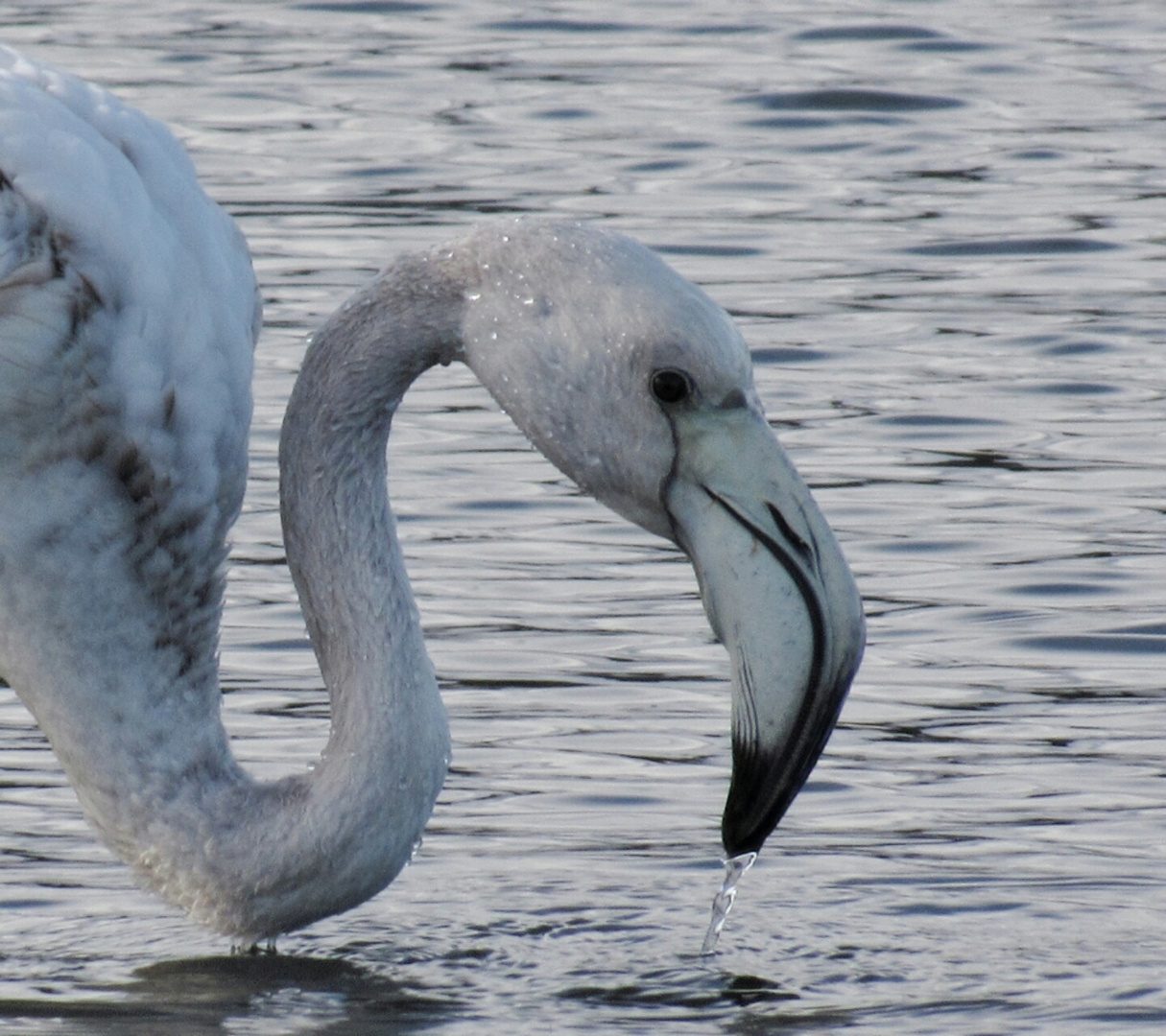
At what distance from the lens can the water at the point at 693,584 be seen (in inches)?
232

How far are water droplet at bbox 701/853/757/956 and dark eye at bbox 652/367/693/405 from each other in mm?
794

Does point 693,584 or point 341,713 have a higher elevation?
point 341,713

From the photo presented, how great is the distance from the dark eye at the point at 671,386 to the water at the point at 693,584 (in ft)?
3.70

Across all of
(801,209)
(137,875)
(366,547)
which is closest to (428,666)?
(366,547)

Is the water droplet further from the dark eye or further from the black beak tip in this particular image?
the dark eye

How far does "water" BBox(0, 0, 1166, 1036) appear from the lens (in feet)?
19.3

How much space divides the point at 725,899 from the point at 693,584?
95.9 inches

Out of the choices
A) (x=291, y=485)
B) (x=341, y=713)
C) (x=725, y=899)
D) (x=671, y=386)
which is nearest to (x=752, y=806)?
(x=725, y=899)

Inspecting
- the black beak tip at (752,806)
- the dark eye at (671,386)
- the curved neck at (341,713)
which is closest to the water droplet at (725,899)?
the black beak tip at (752,806)

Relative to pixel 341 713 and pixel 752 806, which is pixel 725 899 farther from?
pixel 341 713

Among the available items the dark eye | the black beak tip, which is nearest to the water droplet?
the black beak tip

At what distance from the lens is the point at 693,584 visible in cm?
802

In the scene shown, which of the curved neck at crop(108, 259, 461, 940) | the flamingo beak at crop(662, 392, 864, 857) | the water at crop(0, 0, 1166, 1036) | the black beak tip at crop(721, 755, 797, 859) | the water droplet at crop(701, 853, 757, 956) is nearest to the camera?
the flamingo beak at crop(662, 392, 864, 857)

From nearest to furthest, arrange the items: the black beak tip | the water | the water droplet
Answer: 1. the black beak tip
2. the water droplet
3. the water
